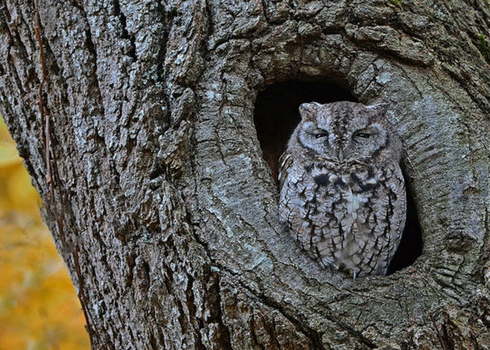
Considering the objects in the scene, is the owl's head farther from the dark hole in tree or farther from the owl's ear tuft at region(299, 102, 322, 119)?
the dark hole in tree

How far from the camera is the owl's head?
8.35 ft

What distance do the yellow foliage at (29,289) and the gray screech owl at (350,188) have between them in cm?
195

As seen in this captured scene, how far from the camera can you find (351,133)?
Result: 8.50ft

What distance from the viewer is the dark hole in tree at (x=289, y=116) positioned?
2.98 metres

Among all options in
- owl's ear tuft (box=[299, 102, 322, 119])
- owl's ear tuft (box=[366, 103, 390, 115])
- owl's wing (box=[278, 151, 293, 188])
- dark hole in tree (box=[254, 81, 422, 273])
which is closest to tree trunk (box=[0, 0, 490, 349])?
owl's ear tuft (box=[366, 103, 390, 115])

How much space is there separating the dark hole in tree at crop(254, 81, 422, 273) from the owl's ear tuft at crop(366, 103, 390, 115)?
46 cm

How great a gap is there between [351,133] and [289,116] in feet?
2.60

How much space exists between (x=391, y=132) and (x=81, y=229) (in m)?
Answer: 1.32

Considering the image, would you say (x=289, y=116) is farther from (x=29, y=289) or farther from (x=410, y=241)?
(x=29, y=289)

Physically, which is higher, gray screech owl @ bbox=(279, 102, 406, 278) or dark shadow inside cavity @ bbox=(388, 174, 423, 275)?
gray screech owl @ bbox=(279, 102, 406, 278)

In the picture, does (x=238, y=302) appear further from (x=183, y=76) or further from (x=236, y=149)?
(x=183, y=76)

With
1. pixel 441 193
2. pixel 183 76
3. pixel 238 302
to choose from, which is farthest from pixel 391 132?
pixel 238 302

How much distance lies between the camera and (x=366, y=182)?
2.58 meters

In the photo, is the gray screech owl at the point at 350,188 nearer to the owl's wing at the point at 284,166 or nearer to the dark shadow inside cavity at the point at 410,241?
the owl's wing at the point at 284,166
